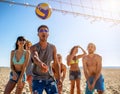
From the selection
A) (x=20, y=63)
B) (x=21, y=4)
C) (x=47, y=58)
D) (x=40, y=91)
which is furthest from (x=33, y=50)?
(x=21, y=4)

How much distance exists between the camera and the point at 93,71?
Result: 6.16 meters

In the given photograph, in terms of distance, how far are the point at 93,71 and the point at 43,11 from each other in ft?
12.4

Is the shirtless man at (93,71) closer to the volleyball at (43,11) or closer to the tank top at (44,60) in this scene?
the tank top at (44,60)

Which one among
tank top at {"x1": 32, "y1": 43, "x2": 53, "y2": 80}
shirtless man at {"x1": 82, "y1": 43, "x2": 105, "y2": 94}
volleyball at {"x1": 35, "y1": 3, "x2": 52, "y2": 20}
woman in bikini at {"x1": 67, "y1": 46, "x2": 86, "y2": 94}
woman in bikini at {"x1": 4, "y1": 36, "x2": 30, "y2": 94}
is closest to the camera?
tank top at {"x1": 32, "y1": 43, "x2": 53, "y2": 80}

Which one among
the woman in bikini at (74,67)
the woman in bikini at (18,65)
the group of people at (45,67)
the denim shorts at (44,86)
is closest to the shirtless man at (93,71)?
the group of people at (45,67)

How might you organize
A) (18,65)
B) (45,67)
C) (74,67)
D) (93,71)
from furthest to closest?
(74,67), (93,71), (18,65), (45,67)

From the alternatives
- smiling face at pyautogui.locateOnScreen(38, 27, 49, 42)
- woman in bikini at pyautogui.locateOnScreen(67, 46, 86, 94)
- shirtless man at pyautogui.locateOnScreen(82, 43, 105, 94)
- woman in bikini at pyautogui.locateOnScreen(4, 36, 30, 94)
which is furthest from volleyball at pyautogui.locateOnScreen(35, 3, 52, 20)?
smiling face at pyautogui.locateOnScreen(38, 27, 49, 42)

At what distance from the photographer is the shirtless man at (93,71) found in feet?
19.7

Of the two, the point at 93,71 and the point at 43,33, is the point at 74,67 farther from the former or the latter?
the point at 43,33

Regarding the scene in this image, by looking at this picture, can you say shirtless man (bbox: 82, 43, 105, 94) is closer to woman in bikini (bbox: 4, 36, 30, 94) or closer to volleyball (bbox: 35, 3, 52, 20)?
woman in bikini (bbox: 4, 36, 30, 94)

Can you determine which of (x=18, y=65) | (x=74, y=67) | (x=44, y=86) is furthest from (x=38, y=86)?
(x=74, y=67)

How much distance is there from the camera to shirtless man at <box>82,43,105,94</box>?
600cm

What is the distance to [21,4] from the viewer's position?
14367 millimetres

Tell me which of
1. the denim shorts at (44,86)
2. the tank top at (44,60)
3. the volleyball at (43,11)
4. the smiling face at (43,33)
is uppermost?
the volleyball at (43,11)
